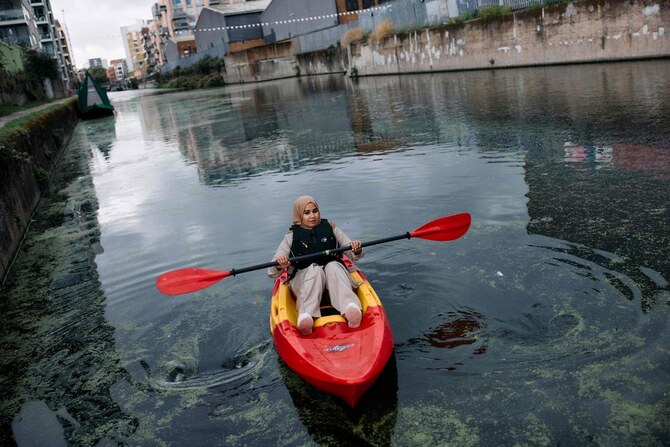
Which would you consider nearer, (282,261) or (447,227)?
(282,261)

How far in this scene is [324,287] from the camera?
450cm

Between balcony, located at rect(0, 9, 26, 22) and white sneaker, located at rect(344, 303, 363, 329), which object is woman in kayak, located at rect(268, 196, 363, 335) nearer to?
white sneaker, located at rect(344, 303, 363, 329)

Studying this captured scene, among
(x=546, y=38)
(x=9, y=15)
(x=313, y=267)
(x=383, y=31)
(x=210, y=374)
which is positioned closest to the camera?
(x=210, y=374)

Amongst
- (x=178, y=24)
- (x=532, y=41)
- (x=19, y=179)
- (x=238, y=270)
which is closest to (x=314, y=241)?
(x=238, y=270)

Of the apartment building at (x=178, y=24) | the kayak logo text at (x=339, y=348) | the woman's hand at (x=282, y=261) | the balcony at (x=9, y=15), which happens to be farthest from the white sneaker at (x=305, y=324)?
the apartment building at (x=178, y=24)

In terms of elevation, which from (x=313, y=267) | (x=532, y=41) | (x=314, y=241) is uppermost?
(x=532, y=41)

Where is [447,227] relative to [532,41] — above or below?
below

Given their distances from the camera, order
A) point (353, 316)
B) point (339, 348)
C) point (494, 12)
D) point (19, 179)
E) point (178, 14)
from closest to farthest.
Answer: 1. point (339, 348)
2. point (353, 316)
3. point (19, 179)
4. point (494, 12)
5. point (178, 14)

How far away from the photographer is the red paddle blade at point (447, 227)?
17.1 ft

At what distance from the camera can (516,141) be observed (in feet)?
33.4

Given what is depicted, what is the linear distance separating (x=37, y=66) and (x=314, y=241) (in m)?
39.2

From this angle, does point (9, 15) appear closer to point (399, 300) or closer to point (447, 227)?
point (447, 227)

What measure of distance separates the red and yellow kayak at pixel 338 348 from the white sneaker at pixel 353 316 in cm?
3

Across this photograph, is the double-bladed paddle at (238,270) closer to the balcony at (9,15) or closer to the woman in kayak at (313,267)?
the woman in kayak at (313,267)
